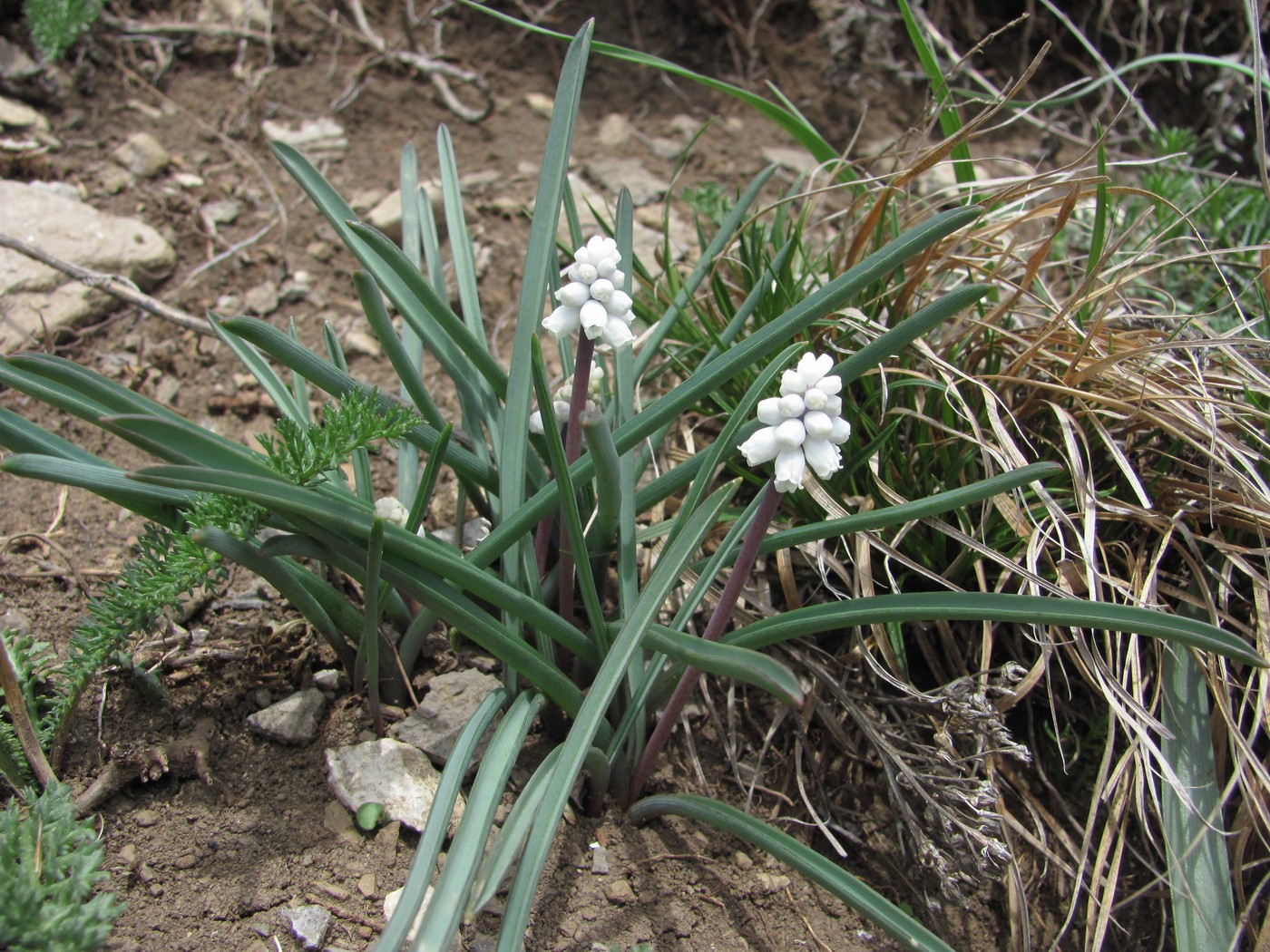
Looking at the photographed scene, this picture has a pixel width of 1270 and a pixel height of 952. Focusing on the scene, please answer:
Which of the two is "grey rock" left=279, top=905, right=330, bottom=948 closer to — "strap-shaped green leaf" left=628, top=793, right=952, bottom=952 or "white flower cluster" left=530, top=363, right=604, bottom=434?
"strap-shaped green leaf" left=628, top=793, right=952, bottom=952

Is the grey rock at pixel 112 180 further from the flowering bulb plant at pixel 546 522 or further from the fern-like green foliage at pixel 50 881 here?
the fern-like green foliage at pixel 50 881

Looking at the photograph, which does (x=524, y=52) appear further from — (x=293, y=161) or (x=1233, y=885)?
(x=1233, y=885)

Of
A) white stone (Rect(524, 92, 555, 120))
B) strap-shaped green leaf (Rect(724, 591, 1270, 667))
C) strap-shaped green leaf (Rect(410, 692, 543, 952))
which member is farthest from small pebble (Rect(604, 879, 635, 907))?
white stone (Rect(524, 92, 555, 120))

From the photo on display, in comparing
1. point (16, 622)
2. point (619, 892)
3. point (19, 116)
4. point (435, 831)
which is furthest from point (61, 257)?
point (619, 892)

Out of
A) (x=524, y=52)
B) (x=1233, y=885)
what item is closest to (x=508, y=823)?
(x=1233, y=885)

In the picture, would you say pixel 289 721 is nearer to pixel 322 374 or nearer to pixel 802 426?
pixel 322 374

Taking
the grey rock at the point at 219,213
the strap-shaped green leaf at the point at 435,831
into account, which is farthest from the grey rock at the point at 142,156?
the strap-shaped green leaf at the point at 435,831
